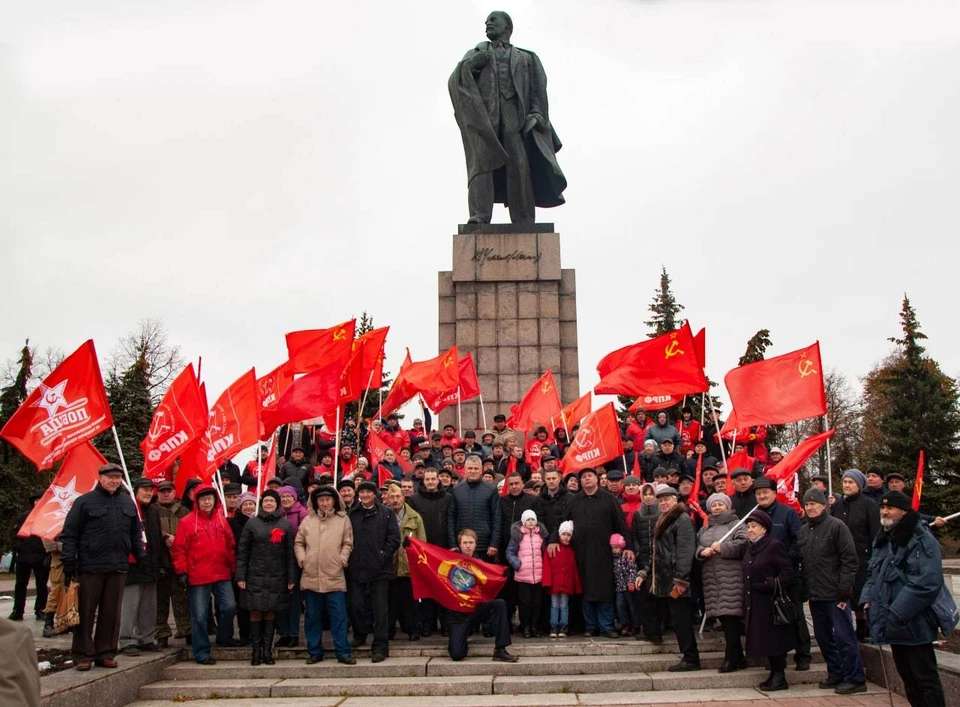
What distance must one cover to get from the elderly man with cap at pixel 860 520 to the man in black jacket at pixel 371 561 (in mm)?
4780

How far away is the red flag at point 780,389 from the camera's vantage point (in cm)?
1055

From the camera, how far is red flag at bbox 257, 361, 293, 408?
1428cm

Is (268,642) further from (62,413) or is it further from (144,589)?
(62,413)

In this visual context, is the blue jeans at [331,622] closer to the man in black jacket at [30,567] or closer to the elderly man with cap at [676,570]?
the elderly man with cap at [676,570]

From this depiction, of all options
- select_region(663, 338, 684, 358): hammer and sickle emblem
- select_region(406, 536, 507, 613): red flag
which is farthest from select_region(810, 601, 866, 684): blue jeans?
select_region(663, 338, 684, 358): hammer and sickle emblem

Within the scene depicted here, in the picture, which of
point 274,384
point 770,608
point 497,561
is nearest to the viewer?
point 770,608

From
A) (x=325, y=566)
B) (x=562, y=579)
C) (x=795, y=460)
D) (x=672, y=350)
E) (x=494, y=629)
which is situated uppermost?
(x=672, y=350)

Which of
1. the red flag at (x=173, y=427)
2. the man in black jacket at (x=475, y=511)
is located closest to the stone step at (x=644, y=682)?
the man in black jacket at (x=475, y=511)

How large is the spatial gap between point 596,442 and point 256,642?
5.19 m

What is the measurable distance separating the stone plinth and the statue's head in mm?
4172

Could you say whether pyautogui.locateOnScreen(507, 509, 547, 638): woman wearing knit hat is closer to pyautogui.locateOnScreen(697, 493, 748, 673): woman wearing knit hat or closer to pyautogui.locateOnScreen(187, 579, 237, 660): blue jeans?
pyautogui.locateOnScreen(697, 493, 748, 673): woman wearing knit hat

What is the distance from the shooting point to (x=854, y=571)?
8430 millimetres

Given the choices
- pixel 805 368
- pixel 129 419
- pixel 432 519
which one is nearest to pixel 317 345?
pixel 432 519

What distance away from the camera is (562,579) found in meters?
10.3
